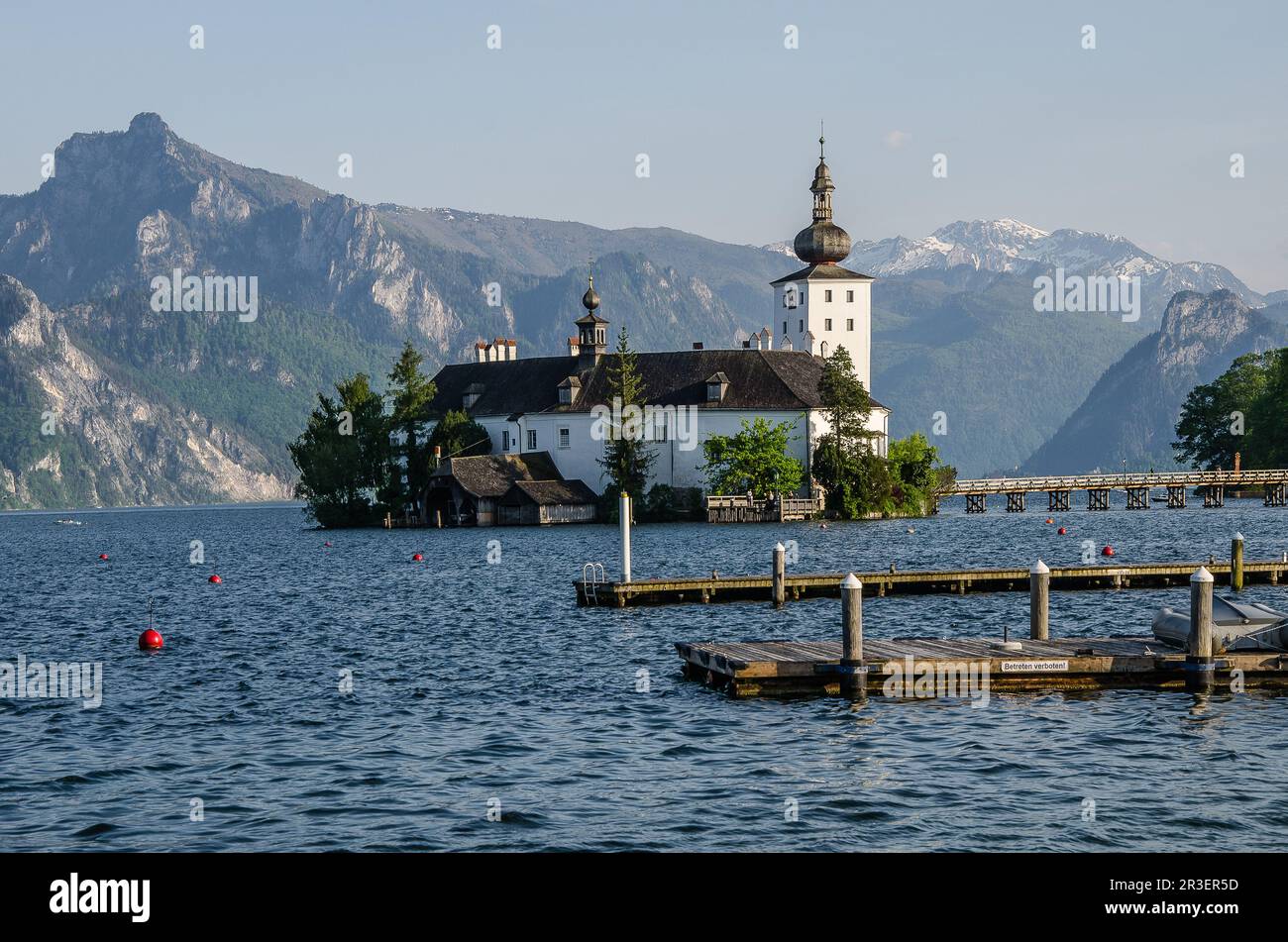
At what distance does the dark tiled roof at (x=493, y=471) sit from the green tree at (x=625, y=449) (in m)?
5.66

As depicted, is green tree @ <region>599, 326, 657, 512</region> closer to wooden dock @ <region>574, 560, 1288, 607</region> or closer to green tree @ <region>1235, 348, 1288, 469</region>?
green tree @ <region>1235, 348, 1288, 469</region>

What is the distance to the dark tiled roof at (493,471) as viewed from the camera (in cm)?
12781

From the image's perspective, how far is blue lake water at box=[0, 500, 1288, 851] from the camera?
2216 centimetres

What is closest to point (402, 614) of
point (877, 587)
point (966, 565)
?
point (877, 587)

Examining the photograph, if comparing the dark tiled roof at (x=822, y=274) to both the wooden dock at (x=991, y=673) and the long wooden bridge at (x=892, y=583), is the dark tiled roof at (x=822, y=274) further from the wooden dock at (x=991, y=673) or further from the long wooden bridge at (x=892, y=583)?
the wooden dock at (x=991, y=673)

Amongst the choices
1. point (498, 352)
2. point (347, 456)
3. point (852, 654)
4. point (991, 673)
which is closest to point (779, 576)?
point (991, 673)

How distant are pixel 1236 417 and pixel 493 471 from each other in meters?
80.5

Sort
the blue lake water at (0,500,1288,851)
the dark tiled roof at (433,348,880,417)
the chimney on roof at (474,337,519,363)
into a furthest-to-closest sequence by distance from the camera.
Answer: the chimney on roof at (474,337,519,363), the dark tiled roof at (433,348,880,417), the blue lake water at (0,500,1288,851)

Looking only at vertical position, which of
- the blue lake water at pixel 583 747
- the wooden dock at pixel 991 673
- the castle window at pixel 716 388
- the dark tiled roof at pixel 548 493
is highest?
the castle window at pixel 716 388

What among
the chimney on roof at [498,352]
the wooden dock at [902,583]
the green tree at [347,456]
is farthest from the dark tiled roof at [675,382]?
the wooden dock at [902,583]

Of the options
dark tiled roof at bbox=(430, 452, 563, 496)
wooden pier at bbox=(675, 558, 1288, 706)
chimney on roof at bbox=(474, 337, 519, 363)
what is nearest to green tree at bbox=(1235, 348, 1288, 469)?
dark tiled roof at bbox=(430, 452, 563, 496)

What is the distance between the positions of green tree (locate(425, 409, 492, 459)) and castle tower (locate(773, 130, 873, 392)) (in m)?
33.0
